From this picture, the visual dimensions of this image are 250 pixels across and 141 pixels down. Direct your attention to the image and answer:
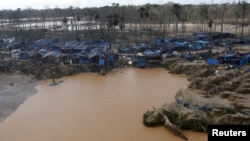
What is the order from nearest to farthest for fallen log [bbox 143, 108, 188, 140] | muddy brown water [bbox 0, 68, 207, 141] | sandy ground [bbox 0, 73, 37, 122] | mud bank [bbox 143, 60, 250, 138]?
1. mud bank [bbox 143, 60, 250, 138]
2. fallen log [bbox 143, 108, 188, 140]
3. muddy brown water [bbox 0, 68, 207, 141]
4. sandy ground [bbox 0, 73, 37, 122]

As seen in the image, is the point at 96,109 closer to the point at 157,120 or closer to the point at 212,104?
the point at 157,120

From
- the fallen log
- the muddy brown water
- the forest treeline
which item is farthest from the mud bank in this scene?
the forest treeline

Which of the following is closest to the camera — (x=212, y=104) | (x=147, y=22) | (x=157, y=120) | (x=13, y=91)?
(x=157, y=120)

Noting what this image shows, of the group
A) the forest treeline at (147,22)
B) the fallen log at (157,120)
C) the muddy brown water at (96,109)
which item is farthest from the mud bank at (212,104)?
the forest treeline at (147,22)

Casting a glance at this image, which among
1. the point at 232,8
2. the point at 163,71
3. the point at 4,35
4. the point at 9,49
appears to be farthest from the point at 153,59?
the point at 232,8

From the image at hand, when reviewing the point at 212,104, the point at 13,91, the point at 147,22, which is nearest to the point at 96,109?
the point at 212,104

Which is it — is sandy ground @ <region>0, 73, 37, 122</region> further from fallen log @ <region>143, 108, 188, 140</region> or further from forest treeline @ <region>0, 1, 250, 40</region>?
forest treeline @ <region>0, 1, 250, 40</region>
